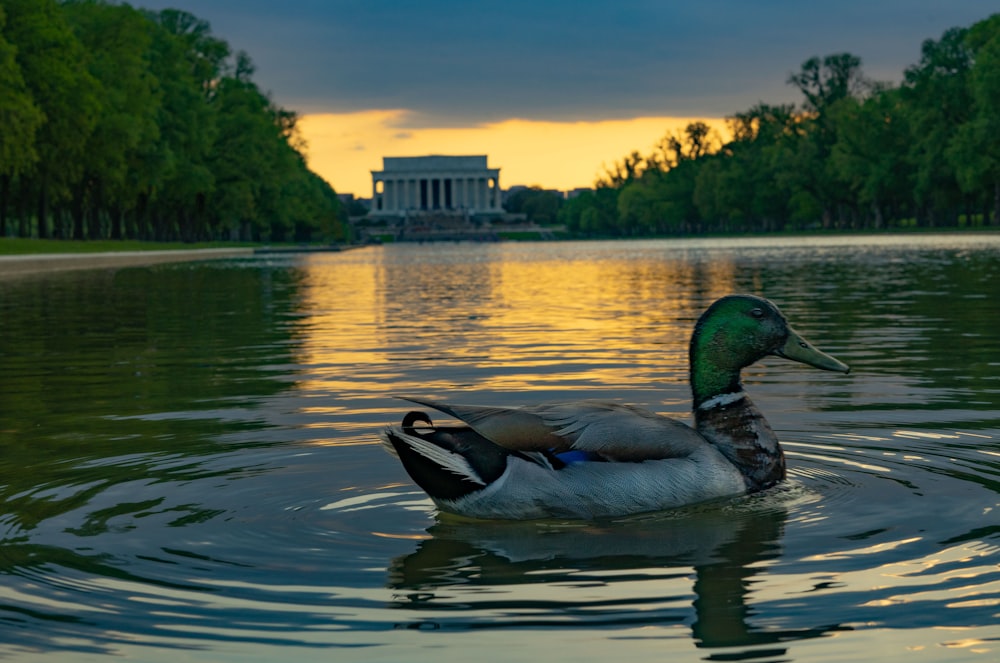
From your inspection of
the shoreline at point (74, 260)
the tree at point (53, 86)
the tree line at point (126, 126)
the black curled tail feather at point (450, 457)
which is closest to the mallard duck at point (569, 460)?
the black curled tail feather at point (450, 457)

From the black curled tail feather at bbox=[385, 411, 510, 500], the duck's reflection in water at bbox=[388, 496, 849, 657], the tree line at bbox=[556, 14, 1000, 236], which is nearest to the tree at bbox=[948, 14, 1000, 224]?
the tree line at bbox=[556, 14, 1000, 236]

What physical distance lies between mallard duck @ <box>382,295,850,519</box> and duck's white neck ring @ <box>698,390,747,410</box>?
10 cm

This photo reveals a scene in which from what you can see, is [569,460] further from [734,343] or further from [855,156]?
[855,156]

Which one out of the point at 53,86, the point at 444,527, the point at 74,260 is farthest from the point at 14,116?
the point at 444,527

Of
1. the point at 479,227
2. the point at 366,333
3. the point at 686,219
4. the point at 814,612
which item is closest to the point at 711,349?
the point at 814,612

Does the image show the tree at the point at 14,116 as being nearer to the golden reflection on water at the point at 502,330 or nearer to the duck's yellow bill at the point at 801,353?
the golden reflection on water at the point at 502,330

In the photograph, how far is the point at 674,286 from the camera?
34.3 metres

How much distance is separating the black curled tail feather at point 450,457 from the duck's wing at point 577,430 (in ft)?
0.33

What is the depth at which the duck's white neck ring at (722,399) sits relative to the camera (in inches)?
304

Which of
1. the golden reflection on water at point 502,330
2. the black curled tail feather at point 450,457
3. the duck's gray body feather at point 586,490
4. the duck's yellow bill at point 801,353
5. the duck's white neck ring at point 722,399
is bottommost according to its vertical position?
the golden reflection on water at point 502,330

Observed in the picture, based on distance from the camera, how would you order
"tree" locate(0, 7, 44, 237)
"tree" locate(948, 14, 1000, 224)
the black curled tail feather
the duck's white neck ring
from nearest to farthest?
the black curled tail feather, the duck's white neck ring, "tree" locate(0, 7, 44, 237), "tree" locate(948, 14, 1000, 224)

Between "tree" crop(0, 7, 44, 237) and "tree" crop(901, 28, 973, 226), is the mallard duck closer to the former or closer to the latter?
"tree" crop(0, 7, 44, 237)

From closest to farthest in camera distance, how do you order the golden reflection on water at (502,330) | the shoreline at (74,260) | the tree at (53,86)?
1. the golden reflection on water at (502,330)
2. the shoreline at (74,260)
3. the tree at (53,86)

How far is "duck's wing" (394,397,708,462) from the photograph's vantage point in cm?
665
